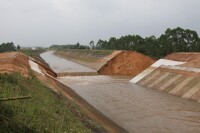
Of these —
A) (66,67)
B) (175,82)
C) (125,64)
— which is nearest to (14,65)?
(175,82)

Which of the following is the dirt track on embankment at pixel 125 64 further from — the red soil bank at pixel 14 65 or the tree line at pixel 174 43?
the red soil bank at pixel 14 65

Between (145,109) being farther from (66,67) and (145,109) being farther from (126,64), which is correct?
(66,67)

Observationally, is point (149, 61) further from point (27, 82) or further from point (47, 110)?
point (47, 110)

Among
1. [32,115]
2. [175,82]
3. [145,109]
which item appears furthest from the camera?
[175,82]

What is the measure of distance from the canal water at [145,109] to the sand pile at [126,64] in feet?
53.6

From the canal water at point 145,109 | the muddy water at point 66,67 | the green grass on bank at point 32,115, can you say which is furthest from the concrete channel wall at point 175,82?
the muddy water at point 66,67

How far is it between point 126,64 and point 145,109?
25607 mm

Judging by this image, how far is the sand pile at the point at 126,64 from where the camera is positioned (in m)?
44.0

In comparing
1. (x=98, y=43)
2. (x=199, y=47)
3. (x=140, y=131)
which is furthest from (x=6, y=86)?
(x=98, y=43)

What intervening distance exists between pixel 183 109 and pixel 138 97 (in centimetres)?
492

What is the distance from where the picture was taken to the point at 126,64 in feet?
146

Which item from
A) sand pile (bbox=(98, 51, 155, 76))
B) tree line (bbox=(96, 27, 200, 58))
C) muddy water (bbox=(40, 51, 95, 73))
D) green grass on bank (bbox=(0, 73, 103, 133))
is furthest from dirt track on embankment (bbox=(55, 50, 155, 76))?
green grass on bank (bbox=(0, 73, 103, 133))

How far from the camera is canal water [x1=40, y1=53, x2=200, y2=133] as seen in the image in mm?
15305

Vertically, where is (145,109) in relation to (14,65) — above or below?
below
